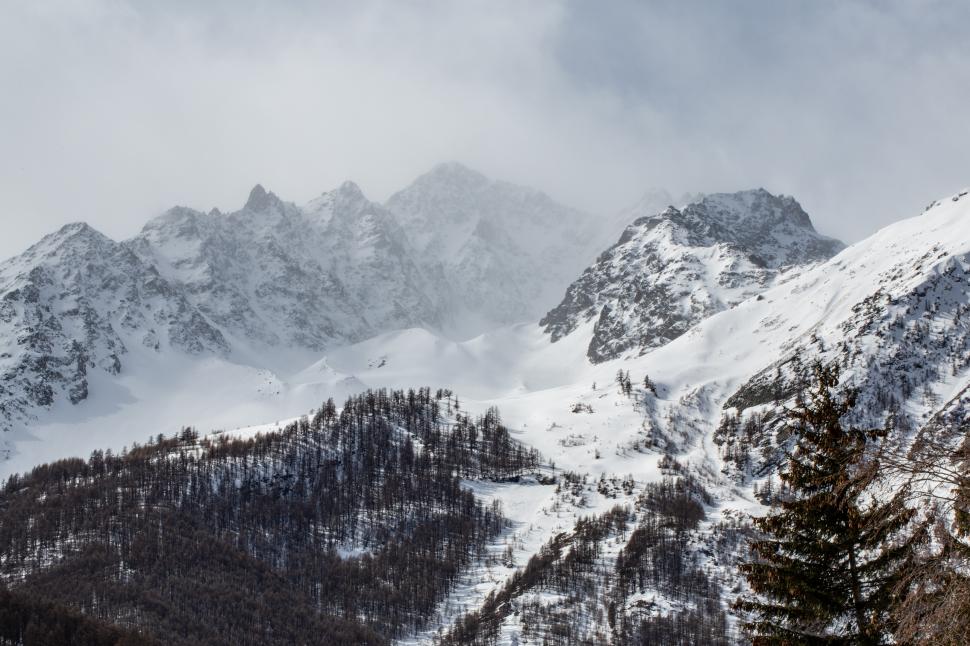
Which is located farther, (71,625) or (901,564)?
(71,625)

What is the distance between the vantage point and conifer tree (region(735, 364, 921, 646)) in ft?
78.7

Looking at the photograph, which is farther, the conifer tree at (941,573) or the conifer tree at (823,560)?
the conifer tree at (823,560)

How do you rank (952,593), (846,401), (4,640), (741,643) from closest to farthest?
(952,593) < (846,401) < (4,640) < (741,643)

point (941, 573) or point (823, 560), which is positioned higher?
point (941, 573)

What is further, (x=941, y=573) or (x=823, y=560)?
(x=823, y=560)

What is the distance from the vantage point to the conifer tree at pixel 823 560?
24000mm

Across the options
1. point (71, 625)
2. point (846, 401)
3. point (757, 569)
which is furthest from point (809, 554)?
point (71, 625)

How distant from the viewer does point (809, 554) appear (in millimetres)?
25234

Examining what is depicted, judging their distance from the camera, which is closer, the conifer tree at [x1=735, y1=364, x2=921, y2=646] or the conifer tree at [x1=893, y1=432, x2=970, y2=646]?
the conifer tree at [x1=893, y1=432, x2=970, y2=646]

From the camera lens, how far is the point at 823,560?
82.2ft

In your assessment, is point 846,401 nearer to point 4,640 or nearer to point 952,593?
point 952,593

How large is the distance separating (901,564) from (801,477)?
3.50 metres

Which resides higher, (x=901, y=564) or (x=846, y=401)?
(x=846, y=401)

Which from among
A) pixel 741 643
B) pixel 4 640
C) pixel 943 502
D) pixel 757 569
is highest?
pixel 943 502
